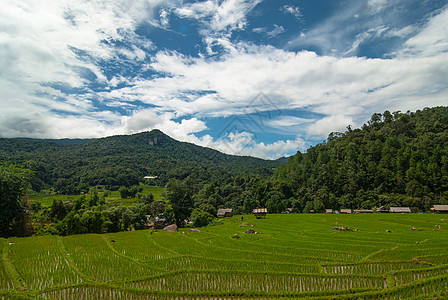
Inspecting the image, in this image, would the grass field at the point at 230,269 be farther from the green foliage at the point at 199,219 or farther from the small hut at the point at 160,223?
the green foliage at the point at 199,219

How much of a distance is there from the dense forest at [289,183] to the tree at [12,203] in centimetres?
30

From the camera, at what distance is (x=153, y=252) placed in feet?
90.4

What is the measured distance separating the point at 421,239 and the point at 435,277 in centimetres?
1720

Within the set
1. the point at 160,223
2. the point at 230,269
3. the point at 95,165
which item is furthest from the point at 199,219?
the point at 95,165

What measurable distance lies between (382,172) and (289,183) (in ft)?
112

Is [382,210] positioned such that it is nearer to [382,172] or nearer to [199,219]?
[382,172]

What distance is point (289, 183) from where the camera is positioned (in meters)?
101

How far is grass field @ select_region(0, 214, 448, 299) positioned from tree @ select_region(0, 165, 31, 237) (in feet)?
27.3

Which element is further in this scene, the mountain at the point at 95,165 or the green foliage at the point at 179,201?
the mountain at the point at 95,165

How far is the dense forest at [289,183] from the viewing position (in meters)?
50.5

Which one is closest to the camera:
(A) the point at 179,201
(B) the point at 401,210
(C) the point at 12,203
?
(C) the point at 12,203

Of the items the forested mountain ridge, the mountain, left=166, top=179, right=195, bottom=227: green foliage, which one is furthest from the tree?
the forested mountain ridge

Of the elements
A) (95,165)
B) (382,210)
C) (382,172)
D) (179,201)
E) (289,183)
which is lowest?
(382,210)

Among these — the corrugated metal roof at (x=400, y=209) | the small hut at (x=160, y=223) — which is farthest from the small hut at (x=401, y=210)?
the small hut at (x=160, y=223)
